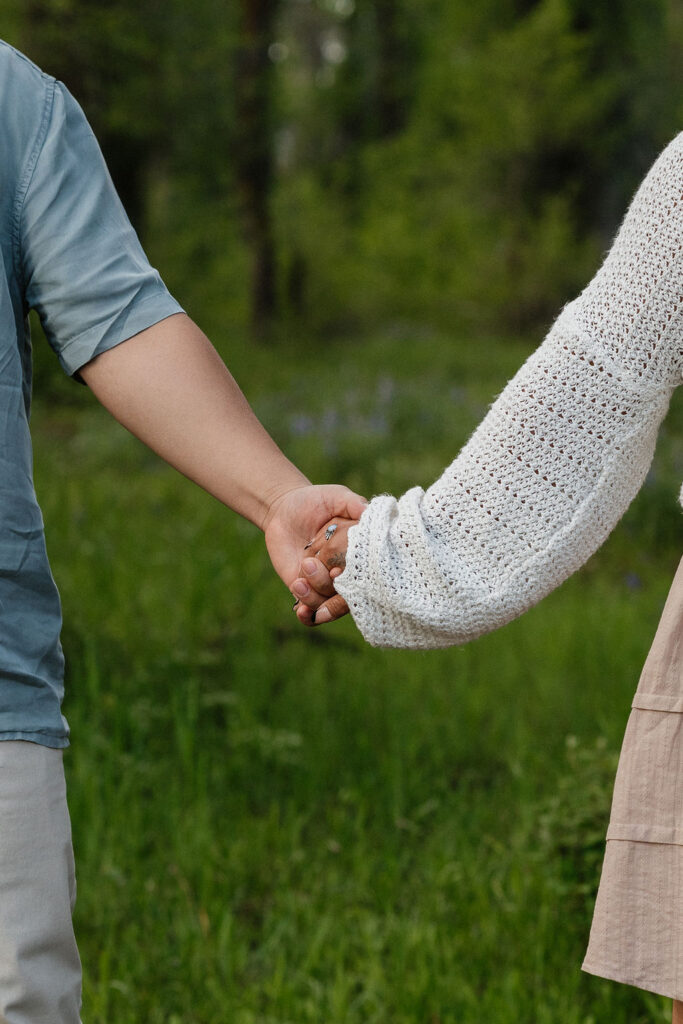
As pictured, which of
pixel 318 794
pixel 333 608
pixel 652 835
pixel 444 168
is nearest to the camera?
pixel 652 835

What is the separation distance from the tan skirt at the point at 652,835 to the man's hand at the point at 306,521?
1.80 ft

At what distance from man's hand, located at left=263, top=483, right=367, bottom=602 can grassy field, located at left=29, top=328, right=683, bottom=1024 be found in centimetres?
121

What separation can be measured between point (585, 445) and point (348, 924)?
6.35 ft

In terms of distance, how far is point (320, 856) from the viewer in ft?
11.6

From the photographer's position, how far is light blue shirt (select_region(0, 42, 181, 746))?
1.67 metres

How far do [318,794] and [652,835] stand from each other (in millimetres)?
2400

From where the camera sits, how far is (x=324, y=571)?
1.94m

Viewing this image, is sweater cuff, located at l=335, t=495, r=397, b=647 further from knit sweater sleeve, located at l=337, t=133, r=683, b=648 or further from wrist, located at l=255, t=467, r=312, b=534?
wrist, located at l=255, t=467, r=312, b=534

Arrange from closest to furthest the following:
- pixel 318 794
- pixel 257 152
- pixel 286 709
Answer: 1. pixel 318 794
2. pixel 286 709
3. pixel 257 152

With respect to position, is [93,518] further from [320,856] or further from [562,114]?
[562,114]

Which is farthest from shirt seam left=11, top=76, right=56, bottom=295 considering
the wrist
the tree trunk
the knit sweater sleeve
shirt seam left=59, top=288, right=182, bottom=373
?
the tree trunk

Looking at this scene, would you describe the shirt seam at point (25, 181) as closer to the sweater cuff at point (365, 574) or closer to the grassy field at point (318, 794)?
the sweater cuff at point (365, 574)

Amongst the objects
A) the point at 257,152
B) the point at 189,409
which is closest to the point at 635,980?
the point at 189,409

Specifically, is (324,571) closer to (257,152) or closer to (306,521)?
(306,521)
